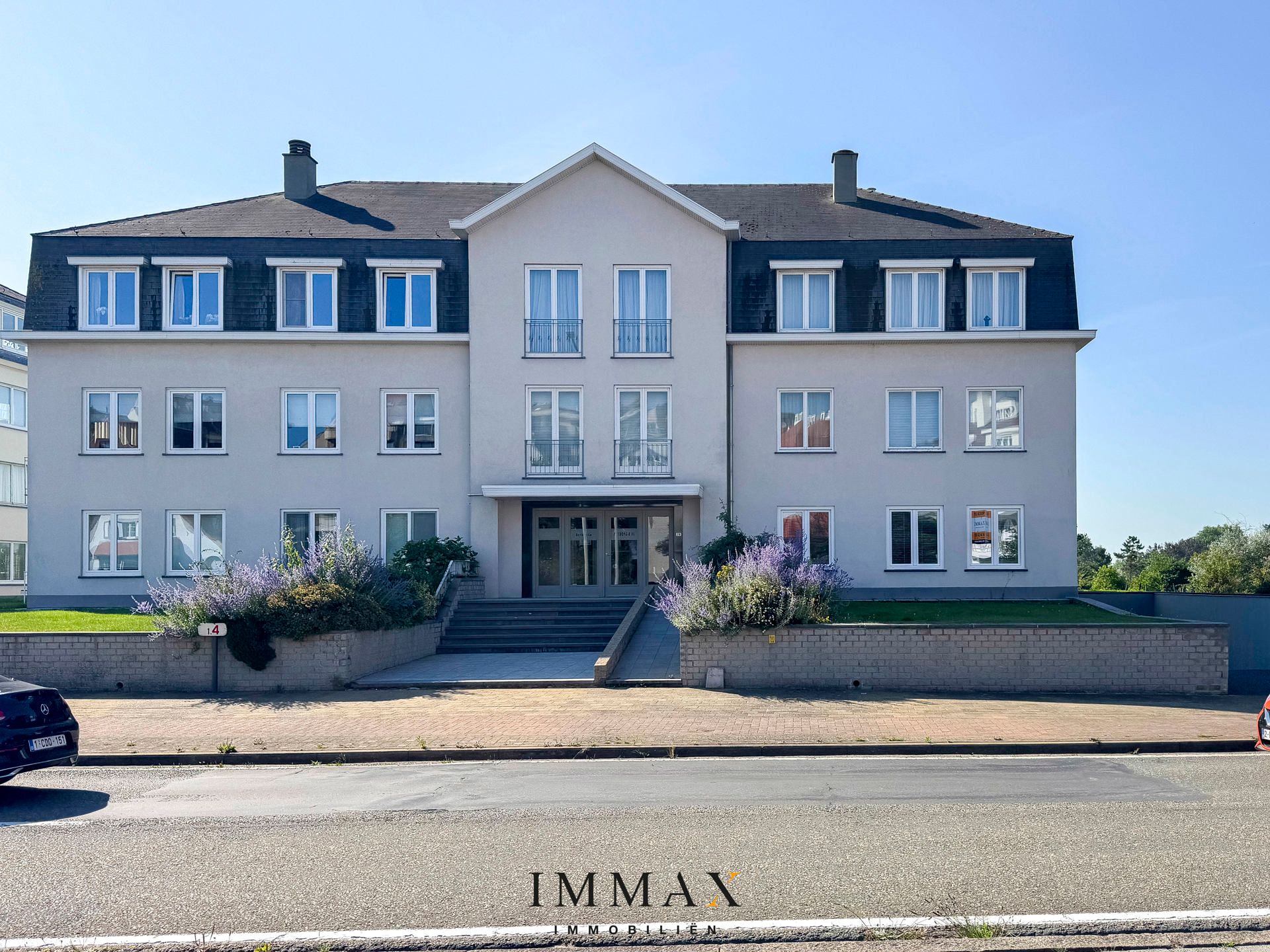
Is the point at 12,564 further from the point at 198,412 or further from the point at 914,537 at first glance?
the point at 914,537

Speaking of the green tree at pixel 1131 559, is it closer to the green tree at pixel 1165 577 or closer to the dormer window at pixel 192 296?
the green tree at pixel 1165 577

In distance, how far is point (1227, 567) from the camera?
93.2 ft

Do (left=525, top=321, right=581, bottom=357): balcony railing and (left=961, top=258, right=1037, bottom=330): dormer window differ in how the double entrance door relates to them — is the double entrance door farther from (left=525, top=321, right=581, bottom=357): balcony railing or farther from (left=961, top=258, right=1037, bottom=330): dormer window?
(left=961, top=258, right=1037, bottom=330): dormer window

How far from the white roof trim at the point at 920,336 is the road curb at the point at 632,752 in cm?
1567

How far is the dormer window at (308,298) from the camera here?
86.2ft

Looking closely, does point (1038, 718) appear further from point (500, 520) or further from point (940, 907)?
point (500, 520)

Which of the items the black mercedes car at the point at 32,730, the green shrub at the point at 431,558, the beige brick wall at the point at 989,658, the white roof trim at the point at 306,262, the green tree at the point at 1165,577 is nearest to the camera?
the black mercedes car at the point at 32,730

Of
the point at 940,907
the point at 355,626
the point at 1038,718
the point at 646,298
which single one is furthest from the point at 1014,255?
the point at 940,907

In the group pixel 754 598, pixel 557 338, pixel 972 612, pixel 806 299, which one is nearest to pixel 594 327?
pixel 557 338

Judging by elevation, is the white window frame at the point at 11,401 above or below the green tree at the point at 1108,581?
above

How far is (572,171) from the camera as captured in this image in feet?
85.7

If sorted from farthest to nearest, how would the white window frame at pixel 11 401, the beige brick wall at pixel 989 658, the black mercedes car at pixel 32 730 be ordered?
the white window frame at pixel 11 401 → the beige brick wall at pixel 989 658 → the black mercedes car at pixel 32 730

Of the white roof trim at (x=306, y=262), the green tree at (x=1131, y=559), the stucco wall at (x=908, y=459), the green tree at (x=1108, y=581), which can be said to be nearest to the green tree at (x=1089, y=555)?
the green tree at (x=1131, y=559)

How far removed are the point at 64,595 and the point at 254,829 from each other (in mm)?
21331
